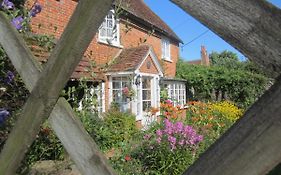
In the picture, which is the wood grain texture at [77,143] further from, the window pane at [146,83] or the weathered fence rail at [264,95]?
the window pane at [146,83]

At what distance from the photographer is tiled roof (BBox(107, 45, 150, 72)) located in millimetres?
16281

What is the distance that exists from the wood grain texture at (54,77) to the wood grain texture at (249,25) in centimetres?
32

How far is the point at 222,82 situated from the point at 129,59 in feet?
40.6

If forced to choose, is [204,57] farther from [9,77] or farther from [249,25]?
[249,25]

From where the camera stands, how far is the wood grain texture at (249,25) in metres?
0.81

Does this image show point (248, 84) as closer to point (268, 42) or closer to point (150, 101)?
point (150, 101)

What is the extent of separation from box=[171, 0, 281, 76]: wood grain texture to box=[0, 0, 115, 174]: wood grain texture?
320 mm

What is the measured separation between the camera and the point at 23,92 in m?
3.46

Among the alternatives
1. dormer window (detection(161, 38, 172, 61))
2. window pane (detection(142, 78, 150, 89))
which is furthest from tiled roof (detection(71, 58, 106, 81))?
dormer window (detection(161, 38, 172, 61))

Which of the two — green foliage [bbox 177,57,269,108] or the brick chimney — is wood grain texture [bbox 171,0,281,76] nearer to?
green foliage [bbox 177,57,269,108]

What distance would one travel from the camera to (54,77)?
118cm

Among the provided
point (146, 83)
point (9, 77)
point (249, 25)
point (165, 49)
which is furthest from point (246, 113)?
point (165, 49)

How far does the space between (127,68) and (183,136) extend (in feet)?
31.8

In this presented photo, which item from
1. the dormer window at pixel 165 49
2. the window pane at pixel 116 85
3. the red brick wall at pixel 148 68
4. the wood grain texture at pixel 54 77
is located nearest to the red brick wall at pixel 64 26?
the red brick wall at pixel 148 68
